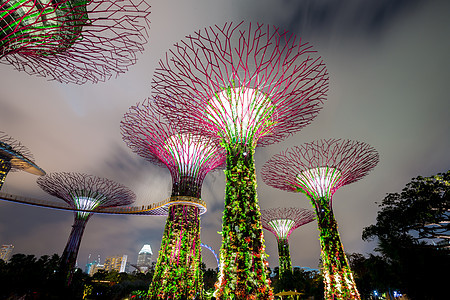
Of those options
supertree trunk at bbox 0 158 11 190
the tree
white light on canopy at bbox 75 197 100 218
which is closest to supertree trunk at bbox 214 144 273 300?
the tree

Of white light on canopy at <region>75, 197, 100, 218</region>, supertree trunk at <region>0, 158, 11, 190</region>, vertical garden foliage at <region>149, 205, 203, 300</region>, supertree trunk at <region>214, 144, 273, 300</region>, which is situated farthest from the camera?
supertree trunk at <region>0, 158, 11, 190</region>

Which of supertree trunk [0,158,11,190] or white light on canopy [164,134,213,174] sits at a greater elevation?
supertree trunk [0,158,11,190]

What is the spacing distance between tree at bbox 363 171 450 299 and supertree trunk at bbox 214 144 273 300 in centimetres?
1783

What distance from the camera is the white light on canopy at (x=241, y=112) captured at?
28.3 ft

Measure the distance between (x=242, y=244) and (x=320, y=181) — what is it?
944 cm

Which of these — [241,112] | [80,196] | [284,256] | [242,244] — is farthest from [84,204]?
[242,244]

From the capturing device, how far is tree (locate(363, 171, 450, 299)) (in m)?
16.3

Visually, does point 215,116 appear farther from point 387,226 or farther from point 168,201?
point 387,226

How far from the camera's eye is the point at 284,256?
25.9 m

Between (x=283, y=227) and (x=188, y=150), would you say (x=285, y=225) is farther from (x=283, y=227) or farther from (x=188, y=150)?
(x=188, y=150)

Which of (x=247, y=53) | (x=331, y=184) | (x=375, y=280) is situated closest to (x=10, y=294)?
(x=247, y=53)

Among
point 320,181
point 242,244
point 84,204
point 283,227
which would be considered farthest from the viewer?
point 283,227

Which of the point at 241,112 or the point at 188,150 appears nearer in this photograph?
the point at 241,112

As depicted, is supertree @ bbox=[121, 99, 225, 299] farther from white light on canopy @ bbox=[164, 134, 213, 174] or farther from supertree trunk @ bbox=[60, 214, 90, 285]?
supertree trunk @ bbox=[60, 214, 90, 285]
